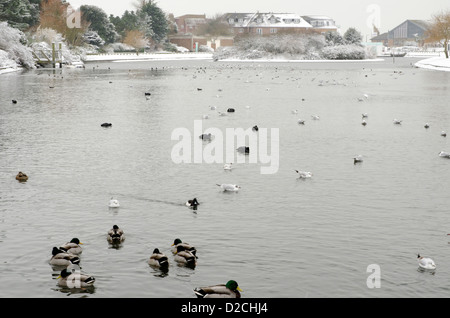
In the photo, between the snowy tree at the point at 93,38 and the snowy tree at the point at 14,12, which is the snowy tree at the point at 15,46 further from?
the snowy tree at the point at 93,38

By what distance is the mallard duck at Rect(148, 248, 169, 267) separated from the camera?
15921 millimetres

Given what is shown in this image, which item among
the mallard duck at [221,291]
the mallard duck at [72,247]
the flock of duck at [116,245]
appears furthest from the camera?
the mallard duck at [72,247]

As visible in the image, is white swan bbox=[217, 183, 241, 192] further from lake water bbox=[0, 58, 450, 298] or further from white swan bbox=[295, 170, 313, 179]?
white swan bbox=[295, 170, 313, 179]

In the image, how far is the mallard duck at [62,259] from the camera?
1614 centimetres

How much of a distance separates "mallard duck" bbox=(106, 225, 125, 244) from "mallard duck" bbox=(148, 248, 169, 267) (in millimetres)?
1825

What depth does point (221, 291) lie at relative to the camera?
46.1ft

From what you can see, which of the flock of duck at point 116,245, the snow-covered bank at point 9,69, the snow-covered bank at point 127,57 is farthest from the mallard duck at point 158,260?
the snow-covered bank at point 127,57

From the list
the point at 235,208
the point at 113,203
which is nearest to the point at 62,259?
the point at 113,203

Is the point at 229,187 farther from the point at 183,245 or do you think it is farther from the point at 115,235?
the point at 183,245

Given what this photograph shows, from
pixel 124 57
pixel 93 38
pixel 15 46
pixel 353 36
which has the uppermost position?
pixel 353 36

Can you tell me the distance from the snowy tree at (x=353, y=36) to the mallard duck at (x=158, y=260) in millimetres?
159890

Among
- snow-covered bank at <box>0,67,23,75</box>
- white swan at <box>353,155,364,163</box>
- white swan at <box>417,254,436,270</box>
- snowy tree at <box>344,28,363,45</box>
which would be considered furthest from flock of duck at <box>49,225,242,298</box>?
snowy tree at <box>344,28,363,45</box>

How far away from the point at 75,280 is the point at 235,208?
303 inches
